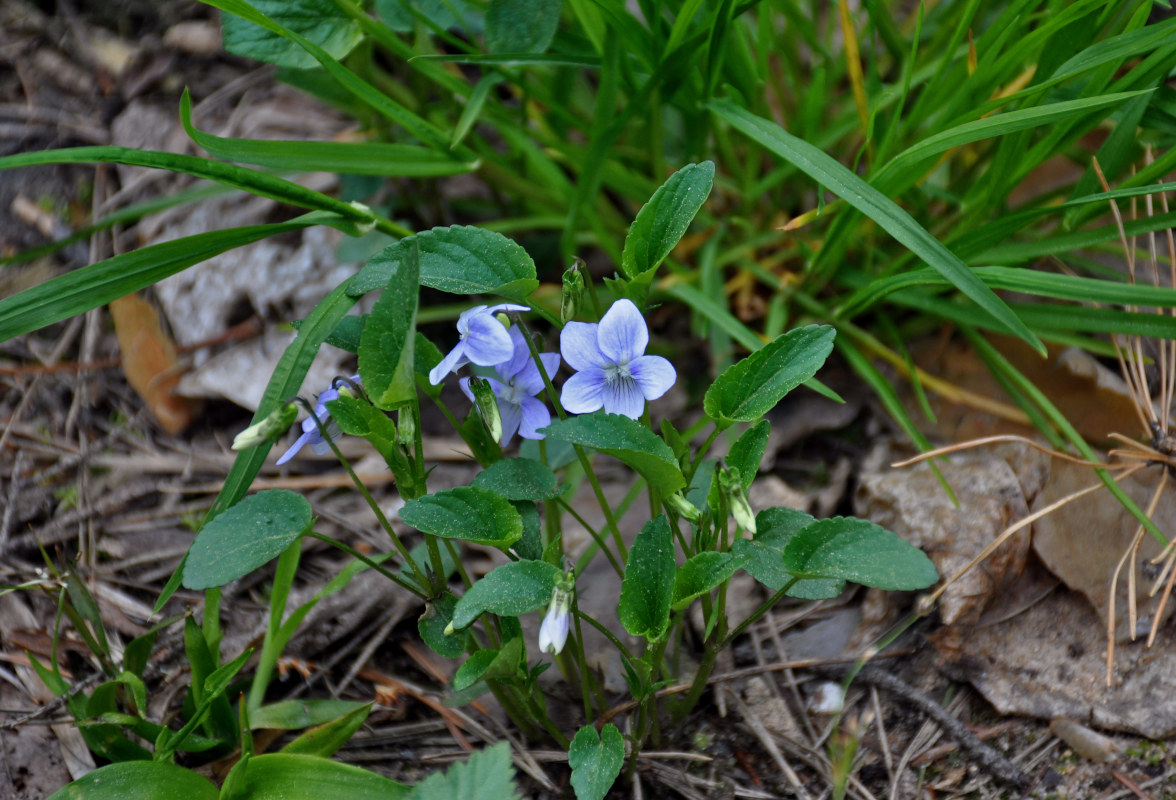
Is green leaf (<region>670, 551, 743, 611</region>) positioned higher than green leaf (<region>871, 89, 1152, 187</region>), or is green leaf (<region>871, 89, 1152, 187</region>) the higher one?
green leaf (<region>871, 89, 1152, 187</region>)

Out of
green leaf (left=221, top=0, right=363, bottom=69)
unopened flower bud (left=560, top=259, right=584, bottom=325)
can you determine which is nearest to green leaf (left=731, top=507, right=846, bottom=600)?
unopened flower bud (left=560, top=259, right=584, bottom=325)

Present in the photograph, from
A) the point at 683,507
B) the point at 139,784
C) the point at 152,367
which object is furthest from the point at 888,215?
the point at 152,367

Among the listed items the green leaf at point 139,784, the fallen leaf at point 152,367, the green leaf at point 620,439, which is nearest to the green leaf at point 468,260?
the green leaf at point 620,439

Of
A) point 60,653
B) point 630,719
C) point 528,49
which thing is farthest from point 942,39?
point 60,653

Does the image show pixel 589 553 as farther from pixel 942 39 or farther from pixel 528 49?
pixel 942 39

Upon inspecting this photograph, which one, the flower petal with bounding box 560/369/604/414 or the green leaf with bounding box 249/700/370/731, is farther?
the green leaf with bounding box 249/700/370/731

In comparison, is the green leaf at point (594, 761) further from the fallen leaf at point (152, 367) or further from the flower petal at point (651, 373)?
the fallen leaf at point (152, 367)

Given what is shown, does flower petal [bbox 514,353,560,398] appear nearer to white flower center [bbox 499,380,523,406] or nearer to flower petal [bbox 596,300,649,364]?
white flower center [bbox 499,380,523,406]
